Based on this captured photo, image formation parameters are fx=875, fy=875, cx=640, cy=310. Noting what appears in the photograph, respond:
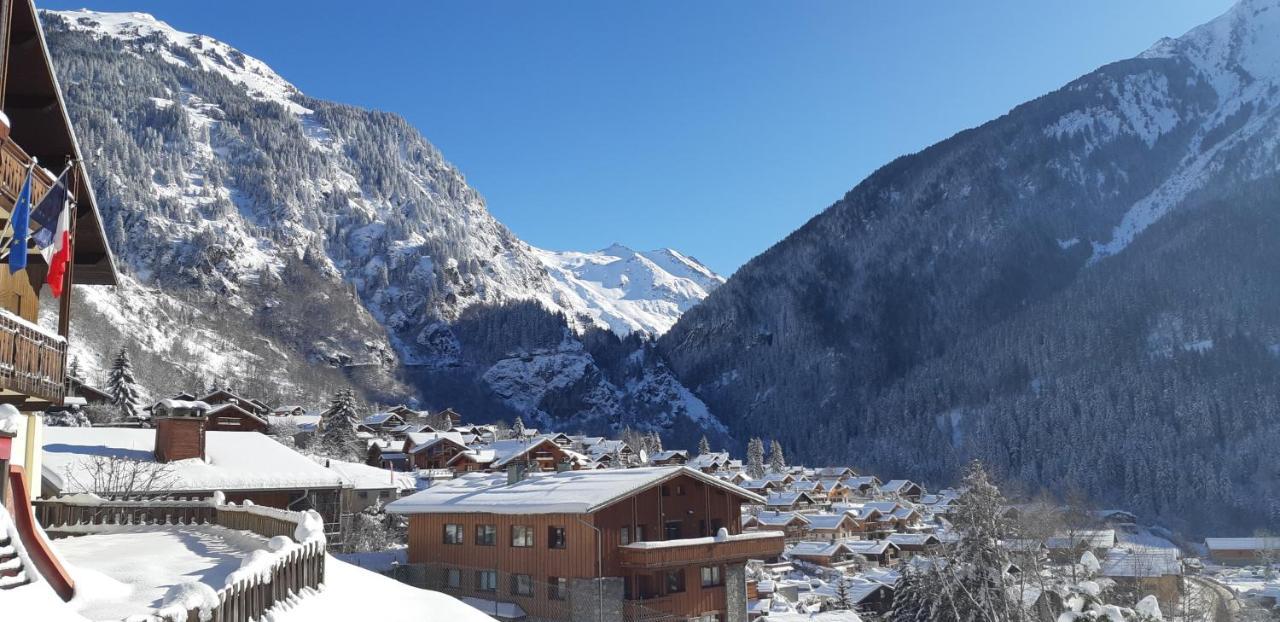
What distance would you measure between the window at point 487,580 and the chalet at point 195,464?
10.7m

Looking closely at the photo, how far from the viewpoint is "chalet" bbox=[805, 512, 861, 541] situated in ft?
328

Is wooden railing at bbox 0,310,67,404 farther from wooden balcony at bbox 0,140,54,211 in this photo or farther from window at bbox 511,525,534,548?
window at bbox 511,525,534,548

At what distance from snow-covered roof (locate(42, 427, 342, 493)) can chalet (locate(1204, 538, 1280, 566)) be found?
10693 cm

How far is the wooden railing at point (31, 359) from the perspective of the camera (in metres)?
11.9

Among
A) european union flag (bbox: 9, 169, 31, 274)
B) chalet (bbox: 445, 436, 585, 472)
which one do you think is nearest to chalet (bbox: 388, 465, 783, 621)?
european union flag (bbox: 9, 169, 31, 274)

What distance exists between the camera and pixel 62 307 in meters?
16.3

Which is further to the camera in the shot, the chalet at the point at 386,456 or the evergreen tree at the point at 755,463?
the evergreen tree at the point at 755,463

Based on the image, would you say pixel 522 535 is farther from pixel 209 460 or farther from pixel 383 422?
pixel 383 422

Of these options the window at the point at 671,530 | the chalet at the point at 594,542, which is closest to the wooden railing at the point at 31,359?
the chalet at the point at 594,542

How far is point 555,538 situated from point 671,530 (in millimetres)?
6234

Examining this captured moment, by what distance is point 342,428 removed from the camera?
91188 millimetres

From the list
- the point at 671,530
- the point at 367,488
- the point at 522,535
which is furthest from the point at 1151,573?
the point at 367,488

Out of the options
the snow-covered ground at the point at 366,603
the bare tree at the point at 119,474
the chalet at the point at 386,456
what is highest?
the chalet at the point at 386,456

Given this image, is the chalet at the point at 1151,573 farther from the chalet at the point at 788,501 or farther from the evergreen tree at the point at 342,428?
the evergreen tree at the point at 342,428
